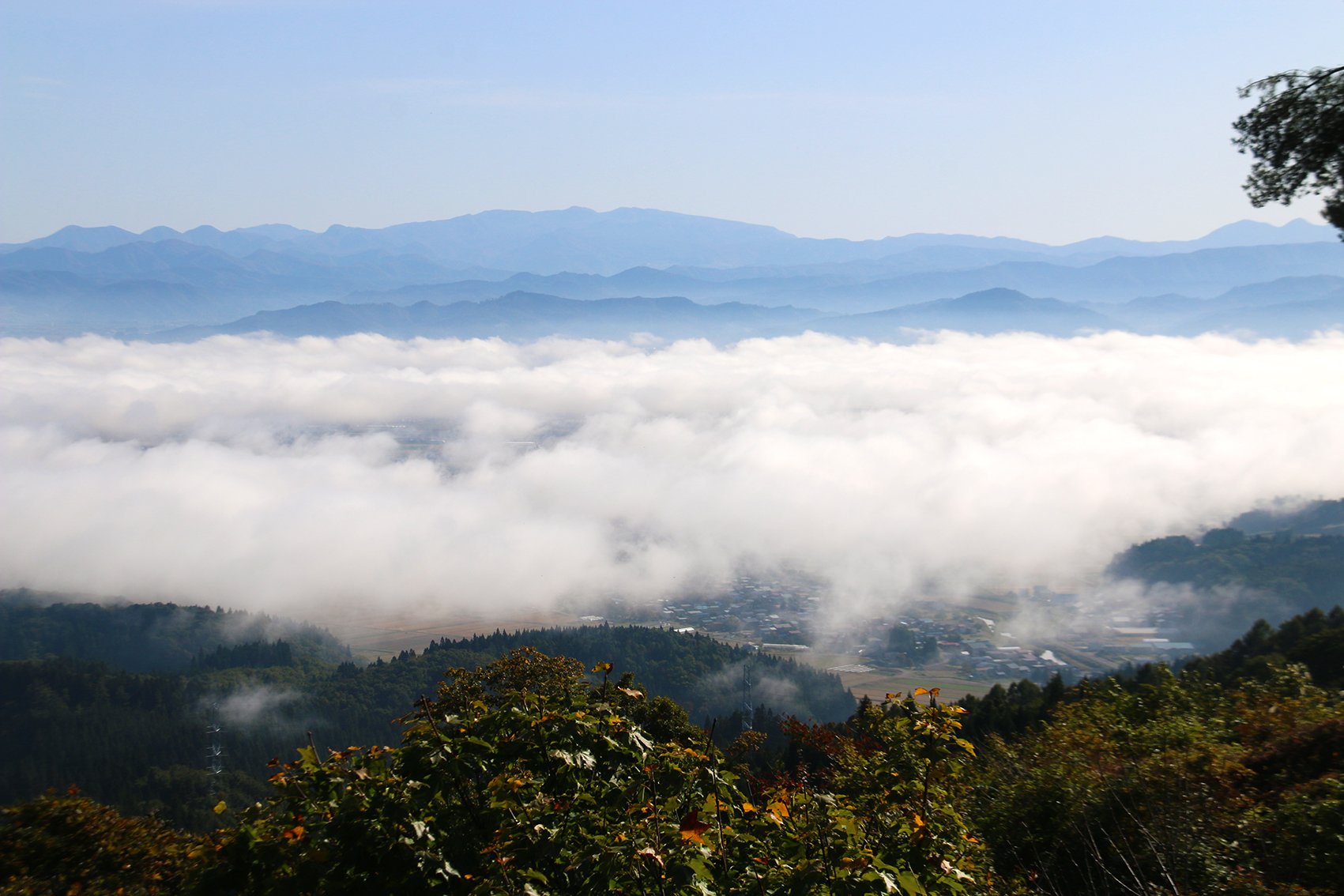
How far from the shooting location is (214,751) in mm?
99062

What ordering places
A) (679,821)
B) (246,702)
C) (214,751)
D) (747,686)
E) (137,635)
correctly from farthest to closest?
(137,635), (747,686), (246,702), (214,751), (679,821)

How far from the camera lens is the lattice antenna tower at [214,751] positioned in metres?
84.6

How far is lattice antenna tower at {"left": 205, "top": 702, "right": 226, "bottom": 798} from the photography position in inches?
3332

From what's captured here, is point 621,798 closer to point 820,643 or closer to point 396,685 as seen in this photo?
point 396,685

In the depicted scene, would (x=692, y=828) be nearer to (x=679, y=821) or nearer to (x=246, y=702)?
(x=679, y=821)

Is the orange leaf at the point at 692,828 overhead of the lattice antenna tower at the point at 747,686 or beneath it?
overhead

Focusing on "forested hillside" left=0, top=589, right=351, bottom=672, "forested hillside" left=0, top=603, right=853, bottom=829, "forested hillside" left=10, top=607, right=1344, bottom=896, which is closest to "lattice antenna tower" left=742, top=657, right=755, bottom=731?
"forested hillside" left=0, top=603, right=853, bottom=829

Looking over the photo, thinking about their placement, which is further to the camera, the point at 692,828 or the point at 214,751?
the point at 214,751

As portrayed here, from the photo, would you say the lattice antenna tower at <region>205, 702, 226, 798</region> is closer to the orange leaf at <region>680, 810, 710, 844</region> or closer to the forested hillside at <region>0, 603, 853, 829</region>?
the forested hillside at <region>0, 603, 853, 829</region>

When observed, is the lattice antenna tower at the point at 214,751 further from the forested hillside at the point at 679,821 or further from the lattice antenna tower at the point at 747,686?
the forested hillside at the point at 679,821

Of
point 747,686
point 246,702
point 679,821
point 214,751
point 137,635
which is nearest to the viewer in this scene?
point 679,821

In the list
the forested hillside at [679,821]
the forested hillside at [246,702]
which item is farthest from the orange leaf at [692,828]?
the forested hillside at [246,702]

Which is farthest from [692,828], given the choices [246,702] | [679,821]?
[246,702]

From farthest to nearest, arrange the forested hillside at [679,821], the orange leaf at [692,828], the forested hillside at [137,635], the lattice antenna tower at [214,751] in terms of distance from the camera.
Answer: the forested hillside at [137,635] → the lattice antenna tower at [214,751] → the forested hillside at [679,821] → the orange leaf at [692,828]
